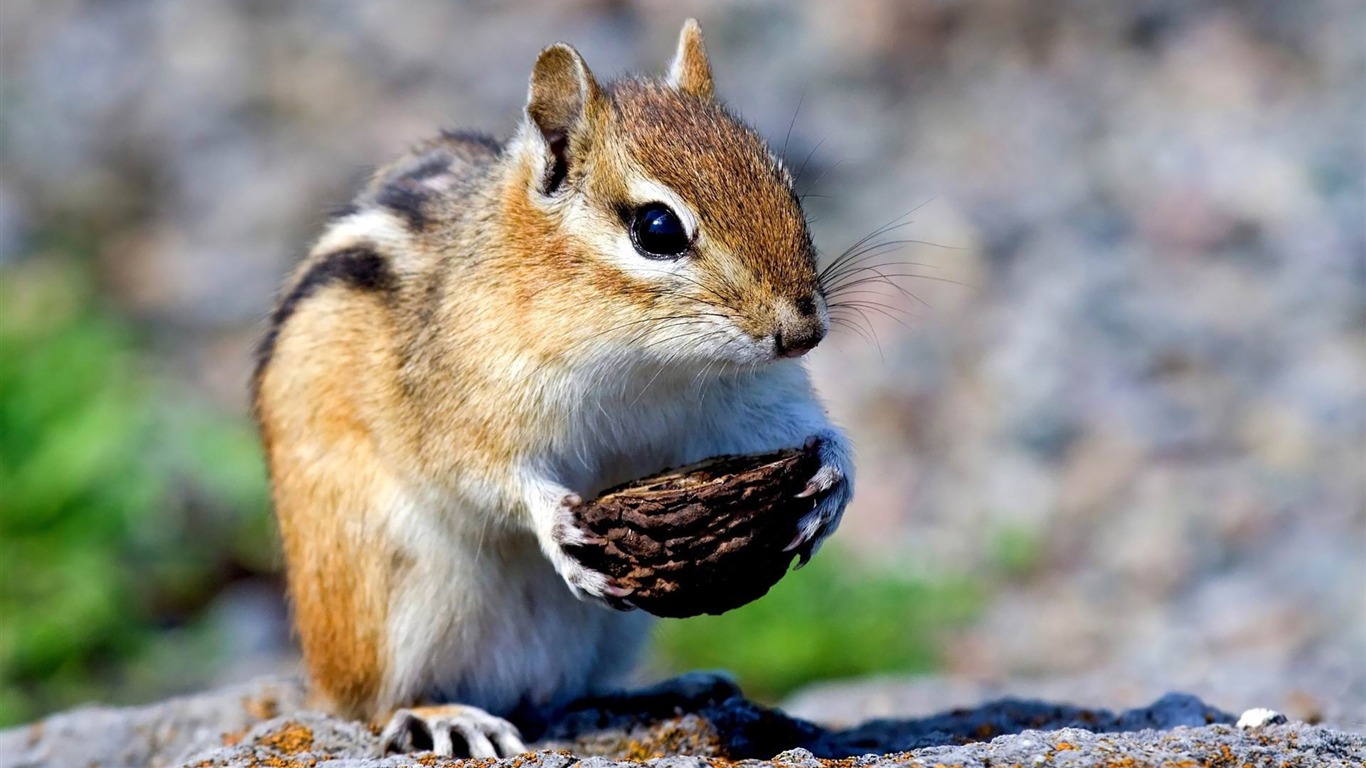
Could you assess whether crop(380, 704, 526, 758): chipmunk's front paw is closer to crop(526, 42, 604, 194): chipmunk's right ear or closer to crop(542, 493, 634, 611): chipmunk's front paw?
crop(542, 493, 634, 611): chipmunk's front paw

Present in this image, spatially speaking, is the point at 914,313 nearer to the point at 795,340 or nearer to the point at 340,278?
the point at 340,278

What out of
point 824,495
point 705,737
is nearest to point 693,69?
point 824,495

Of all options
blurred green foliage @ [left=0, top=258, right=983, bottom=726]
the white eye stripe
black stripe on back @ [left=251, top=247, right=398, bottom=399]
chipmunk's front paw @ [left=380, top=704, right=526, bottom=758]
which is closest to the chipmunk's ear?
the white eye stripe

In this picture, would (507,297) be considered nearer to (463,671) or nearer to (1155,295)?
(463,671)

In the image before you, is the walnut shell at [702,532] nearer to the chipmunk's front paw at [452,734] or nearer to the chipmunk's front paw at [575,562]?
the chipmunk's front paw at [575,562]

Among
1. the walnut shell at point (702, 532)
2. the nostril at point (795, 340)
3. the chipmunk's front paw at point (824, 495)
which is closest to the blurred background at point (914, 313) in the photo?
the chipmunk's front paw at point (824, 495)
